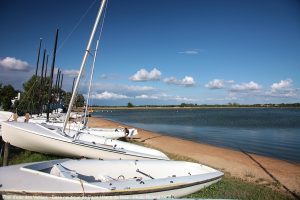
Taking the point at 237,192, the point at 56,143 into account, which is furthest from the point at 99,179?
the point at 237,192

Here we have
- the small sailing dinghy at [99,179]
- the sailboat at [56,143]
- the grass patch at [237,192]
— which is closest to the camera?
the small sailing dinghy at [99,179]

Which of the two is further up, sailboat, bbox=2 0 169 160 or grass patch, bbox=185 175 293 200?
sailboat, bbox=2 0 169 160

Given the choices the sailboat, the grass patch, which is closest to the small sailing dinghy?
the grass patch

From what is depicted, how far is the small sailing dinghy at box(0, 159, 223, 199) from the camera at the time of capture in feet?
20.7

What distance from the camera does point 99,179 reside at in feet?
28.1

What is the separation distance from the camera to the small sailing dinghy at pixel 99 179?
248 inches

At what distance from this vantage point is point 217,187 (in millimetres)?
9719

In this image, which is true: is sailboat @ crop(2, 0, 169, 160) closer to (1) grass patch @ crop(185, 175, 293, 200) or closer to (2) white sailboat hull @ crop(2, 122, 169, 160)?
(2) white sailboat hull @ crop(2, 122, 169, 160)

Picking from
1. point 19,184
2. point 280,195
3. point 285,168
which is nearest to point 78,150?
point 19,184

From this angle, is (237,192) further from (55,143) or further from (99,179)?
(55,143)

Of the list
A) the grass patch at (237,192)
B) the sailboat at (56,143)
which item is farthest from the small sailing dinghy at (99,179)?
the sailboat at (56,143)

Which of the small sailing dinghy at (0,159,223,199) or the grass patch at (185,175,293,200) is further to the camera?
the grass patch at (185,175,293,200)

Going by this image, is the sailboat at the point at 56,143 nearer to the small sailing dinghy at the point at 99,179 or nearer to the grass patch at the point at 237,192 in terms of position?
the small sailing dinghy at the point at 99,179

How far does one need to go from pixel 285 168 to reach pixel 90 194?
13.5 metres
